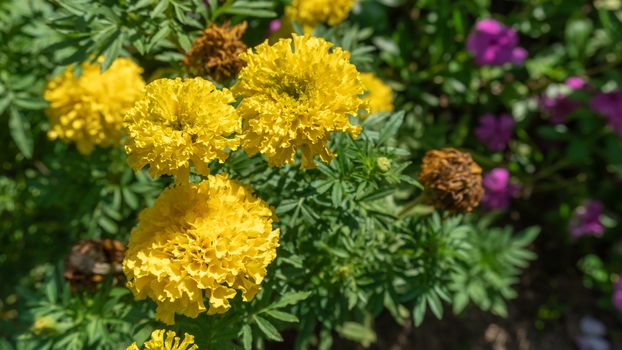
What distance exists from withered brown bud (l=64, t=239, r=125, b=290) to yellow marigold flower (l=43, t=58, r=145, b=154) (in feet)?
1.58

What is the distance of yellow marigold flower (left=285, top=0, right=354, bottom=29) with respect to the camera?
269 centimetres

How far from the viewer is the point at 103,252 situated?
2381 mm

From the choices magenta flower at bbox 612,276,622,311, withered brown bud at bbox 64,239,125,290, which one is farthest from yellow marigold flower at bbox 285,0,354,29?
magenta flower at bbox 612,276,622,311

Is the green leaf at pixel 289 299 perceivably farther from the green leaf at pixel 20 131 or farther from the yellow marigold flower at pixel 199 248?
the green leaf at pixel 20 131

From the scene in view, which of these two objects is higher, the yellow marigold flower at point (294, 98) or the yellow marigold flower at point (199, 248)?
the yellow marigold flower at point (294, 98)

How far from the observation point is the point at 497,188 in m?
3.41

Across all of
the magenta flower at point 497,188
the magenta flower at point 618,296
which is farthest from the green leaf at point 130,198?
the magenta flower at point 618,296

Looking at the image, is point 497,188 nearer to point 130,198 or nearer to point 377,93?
point 377,93

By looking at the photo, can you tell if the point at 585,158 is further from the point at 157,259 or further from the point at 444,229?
the point at 157,259

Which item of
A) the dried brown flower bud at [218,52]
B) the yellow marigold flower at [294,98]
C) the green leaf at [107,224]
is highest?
the yellow marigold flower at [294,98]

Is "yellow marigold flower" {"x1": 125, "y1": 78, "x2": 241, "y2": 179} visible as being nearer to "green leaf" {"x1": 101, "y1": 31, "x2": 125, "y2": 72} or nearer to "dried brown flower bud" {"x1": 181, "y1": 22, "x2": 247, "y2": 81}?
"dried brown flower bud" {"x1": 181, "y1": 22, "x2": 247, "y2": 81}

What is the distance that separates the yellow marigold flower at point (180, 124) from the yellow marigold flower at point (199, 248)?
4.9 inches

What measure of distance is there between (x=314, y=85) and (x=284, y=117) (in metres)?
0.12

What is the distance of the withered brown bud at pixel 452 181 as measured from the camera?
7.02ft
